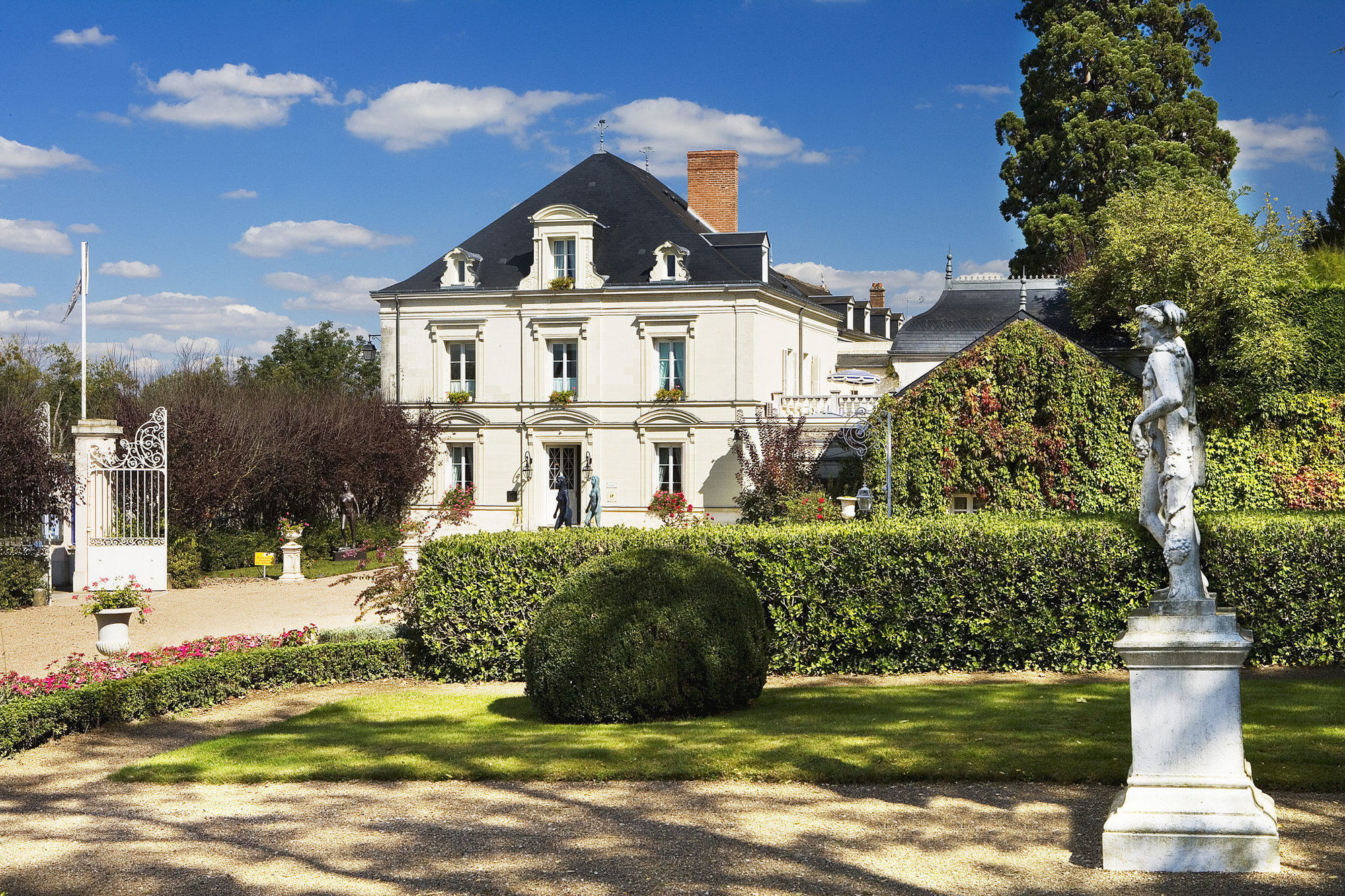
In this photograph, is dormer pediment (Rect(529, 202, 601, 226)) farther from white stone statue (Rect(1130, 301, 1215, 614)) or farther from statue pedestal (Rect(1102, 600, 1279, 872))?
statue pedestal (Rect(1102, 600, 1279, 872))

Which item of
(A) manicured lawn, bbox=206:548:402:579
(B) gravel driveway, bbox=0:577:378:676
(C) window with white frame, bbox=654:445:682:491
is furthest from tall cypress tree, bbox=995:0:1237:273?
(B) gravel driveway, bbox=0:577:378:676

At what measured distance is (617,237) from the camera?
32938 millimetres

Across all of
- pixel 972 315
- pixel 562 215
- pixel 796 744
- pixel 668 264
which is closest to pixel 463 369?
pixel 562 215

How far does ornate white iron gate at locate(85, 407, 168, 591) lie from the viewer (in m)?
18.1

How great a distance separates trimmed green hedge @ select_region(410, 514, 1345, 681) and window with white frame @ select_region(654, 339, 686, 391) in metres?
20.6

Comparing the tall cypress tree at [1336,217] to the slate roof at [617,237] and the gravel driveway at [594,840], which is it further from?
the gravel driveway at [594,840]

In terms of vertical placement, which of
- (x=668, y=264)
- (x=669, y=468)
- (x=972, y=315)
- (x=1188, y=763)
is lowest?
(x=1188, y=763)

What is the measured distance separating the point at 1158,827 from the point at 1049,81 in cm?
2799

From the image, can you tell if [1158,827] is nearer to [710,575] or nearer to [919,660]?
[710,575]

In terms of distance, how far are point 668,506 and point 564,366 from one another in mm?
6471

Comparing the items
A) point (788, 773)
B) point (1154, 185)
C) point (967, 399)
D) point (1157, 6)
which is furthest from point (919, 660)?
point (1157, 6)

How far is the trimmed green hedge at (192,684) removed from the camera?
8.66 metres

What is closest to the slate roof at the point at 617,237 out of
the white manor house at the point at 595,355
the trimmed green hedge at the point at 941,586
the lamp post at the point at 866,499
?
the white manor house at the point at 595,355

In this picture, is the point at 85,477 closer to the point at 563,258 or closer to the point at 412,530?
the point at 412,530
